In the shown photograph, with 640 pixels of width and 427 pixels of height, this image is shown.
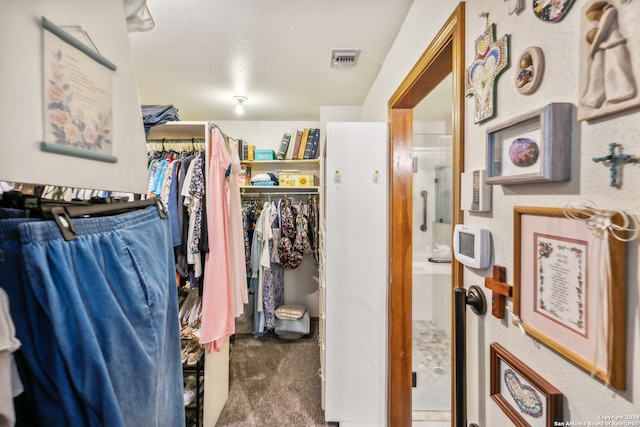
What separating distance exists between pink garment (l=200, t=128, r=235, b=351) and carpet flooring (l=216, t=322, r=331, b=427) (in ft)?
2.34

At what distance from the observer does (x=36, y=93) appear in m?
0.39

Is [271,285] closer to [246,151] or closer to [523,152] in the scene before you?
[246,151]

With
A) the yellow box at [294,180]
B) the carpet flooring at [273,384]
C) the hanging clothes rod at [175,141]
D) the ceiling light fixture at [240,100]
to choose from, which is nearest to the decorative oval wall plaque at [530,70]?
the hanging clothes rod at [175,141]

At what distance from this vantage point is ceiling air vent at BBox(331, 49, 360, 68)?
5.68 ft

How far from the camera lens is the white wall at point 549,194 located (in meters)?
0.40

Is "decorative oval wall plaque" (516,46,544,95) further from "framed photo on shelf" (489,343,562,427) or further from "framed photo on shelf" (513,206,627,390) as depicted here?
"framed photo on shelf" (489,343,562,427)

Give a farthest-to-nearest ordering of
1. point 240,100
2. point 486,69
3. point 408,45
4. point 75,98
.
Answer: point 240,100
point 408,45
point 486,69
point 75,98

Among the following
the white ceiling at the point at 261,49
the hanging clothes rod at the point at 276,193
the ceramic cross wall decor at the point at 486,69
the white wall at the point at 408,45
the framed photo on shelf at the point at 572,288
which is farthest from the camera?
the hanging clothes rod at the point at 276,193

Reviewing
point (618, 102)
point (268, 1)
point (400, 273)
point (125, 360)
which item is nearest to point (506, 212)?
point (618, 102)

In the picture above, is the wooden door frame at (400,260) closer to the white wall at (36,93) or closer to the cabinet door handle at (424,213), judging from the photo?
the cabinet door handle at (424,213)

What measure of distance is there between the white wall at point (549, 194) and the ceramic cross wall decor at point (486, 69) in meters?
0.02

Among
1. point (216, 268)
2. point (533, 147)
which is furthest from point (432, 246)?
point (533, 147)

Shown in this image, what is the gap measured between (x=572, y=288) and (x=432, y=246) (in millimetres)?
2231

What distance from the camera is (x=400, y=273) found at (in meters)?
1.59
